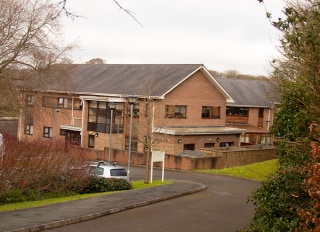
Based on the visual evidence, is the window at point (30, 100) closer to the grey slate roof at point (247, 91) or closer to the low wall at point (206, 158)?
the low wall at point (206, 158)

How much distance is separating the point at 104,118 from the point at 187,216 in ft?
89.9

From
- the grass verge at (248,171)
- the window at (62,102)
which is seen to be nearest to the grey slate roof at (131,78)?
the window at (62,102)

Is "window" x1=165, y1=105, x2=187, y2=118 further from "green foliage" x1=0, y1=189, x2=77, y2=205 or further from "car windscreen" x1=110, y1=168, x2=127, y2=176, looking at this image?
"green foliage" x1=0, y1=189, x2=77, y2=205

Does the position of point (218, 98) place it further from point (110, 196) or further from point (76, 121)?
point (110, 196)

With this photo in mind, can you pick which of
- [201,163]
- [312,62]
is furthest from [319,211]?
[201,163]

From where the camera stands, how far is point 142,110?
4112 cm

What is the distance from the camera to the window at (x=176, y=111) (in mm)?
41125

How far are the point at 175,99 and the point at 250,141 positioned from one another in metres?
17.2

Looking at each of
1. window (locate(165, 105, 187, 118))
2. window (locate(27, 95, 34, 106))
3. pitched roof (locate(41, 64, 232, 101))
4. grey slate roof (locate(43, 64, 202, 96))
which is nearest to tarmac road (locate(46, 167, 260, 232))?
window (locate(27, 95, 34, 106))

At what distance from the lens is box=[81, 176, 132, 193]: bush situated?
68.8 ft

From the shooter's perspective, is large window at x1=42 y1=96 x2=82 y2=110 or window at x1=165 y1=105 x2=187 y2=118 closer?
window at x1=165 y1=105 x2=187 y2=118

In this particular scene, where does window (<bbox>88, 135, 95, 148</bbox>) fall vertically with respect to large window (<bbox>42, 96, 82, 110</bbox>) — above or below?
below

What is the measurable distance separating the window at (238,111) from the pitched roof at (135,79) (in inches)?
332

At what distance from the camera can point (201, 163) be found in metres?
35.9
